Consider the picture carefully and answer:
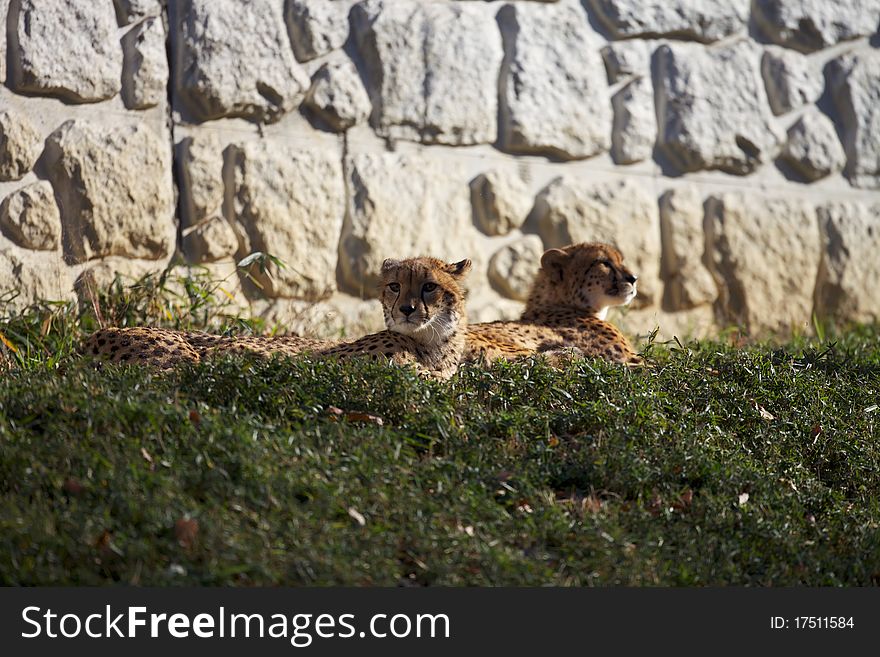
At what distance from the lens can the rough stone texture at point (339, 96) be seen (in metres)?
6.44

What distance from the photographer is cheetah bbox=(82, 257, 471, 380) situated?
4.60m

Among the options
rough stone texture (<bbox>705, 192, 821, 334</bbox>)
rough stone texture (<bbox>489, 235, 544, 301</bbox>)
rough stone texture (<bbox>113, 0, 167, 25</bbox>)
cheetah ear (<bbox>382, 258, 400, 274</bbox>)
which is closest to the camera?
cheetah ear (<bbox>382, 258, 400, 274</bbox>)

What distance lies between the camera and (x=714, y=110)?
303 inches

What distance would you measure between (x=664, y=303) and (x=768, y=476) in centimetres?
379

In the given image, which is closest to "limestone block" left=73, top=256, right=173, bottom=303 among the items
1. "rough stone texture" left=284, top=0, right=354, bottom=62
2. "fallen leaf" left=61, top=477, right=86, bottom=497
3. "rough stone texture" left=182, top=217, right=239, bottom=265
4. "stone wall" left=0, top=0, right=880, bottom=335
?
"stone wall" left=0, top=0, right=880, bottom=335

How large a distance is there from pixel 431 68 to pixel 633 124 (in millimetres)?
1474

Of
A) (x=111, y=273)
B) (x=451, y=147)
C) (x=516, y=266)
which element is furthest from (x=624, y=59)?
(x=111, y=273)

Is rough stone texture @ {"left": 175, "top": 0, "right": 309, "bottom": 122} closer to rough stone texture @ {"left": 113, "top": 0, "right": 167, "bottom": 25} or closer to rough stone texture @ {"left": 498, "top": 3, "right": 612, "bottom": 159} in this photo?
rough stone texture @ {"left": 113, "top": 0, "right": 167, "bottom": 25}

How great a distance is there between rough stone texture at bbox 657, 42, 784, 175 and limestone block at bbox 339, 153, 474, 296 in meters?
1.68

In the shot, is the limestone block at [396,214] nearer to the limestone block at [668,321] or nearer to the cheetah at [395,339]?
the limestone block at [668,321]

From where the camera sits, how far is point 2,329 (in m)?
5.21

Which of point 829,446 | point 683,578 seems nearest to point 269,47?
point 829,446

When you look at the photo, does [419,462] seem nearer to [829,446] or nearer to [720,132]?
[829,446]

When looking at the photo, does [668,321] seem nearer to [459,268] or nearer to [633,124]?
[633,124]
